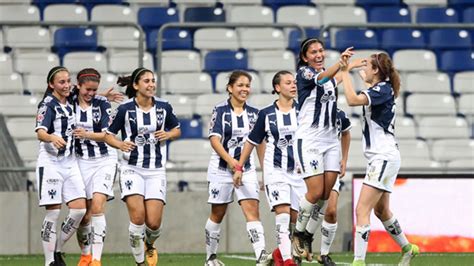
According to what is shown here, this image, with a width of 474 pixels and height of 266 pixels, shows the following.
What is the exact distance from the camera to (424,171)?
59.9 feet

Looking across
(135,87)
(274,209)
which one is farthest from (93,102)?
(274,209)

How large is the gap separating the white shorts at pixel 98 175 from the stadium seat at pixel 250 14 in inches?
244

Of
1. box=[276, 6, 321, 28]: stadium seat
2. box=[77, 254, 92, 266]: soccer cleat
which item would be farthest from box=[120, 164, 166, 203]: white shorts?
box=[276, 6, 321, 28]: stadium seat

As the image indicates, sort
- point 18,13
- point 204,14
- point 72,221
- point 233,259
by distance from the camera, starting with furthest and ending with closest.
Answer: point 204,14 → point 18,13 → point 233,259 → point 72,221

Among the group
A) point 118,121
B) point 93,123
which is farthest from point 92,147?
point 118,121

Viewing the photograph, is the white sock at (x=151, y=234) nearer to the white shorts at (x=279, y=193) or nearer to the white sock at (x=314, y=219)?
the white shorts at (x=279, y=193)

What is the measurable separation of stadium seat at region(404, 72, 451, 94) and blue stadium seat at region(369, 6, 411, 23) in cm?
222

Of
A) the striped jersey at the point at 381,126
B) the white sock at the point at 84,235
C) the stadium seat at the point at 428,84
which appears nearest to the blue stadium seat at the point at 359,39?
the stadium seat at the point at 428,84

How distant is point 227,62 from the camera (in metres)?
18.3

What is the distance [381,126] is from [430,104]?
605 cm

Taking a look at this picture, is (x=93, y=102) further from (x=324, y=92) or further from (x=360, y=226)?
(x=360, y=226)

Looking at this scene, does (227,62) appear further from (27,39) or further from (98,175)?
(98,175)

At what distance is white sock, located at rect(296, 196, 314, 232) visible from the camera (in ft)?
43.5

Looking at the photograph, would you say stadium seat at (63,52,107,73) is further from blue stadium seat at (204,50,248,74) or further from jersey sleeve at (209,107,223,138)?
jersey sleeve at (209,107,223,138)
